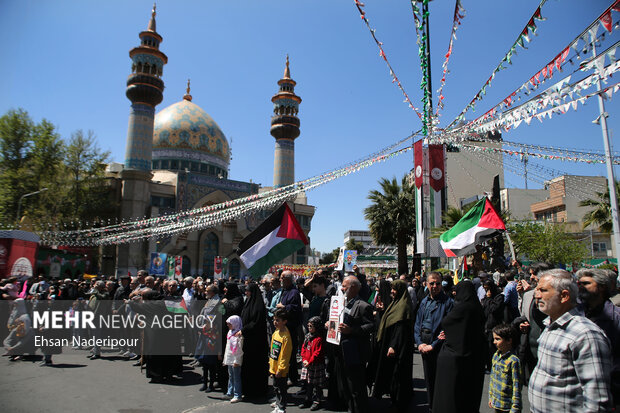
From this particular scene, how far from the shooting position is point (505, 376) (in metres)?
3.97

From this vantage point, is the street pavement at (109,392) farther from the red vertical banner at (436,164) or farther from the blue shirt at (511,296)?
the red vertical banner at (436,164)

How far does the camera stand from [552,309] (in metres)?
2.65

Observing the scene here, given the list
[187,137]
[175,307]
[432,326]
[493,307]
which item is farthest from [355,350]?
[187,137]

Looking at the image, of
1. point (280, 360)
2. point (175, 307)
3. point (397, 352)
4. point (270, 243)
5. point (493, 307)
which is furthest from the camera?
point (270, 243)

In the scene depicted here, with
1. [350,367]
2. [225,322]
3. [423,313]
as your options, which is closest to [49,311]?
[225,322]

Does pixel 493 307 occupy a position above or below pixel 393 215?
below

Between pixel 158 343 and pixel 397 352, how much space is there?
4.33 m

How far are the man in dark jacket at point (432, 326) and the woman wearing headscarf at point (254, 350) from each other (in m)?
2.36

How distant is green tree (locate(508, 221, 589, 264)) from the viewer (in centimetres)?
2161

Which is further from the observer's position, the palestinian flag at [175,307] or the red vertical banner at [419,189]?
the red vertical banner at [419,189]

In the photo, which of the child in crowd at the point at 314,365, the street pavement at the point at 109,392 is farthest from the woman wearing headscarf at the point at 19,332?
the child in crowd at the point at 314,365

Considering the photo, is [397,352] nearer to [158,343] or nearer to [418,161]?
[158,343]

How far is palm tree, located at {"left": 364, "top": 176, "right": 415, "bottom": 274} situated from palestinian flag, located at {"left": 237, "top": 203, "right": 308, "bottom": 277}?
13.1 m

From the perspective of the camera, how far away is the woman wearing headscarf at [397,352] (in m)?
5.20
